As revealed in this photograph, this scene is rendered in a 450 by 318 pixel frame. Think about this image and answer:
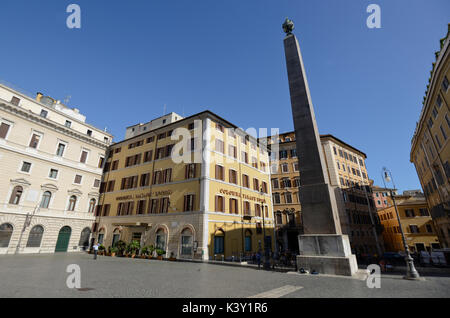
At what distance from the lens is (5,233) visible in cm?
2114

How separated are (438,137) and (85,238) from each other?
40.5m

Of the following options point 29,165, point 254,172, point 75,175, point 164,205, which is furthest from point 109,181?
point 254,172

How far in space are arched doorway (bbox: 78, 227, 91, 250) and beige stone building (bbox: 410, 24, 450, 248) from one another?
39018mm

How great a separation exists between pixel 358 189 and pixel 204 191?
30.2 metres

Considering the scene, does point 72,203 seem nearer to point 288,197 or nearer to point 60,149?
point 60,149

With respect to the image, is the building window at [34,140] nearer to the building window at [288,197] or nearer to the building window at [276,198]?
the building window at [276,198]

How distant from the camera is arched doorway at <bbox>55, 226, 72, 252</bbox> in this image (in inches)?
969

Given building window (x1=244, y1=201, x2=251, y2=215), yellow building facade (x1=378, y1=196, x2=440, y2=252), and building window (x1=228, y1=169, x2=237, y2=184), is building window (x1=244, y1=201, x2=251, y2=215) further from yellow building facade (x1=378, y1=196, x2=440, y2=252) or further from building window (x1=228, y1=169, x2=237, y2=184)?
yellow building facade (x1=378, y1=196, x2=440, y2=252)

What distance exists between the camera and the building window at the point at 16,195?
21703 millimetres

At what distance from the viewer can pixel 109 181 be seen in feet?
92.9

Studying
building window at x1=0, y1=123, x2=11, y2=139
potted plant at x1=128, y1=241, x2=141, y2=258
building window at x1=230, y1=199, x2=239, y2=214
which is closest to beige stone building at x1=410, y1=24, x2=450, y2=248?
building window at x1=230, y1=199, x2=239, y2=214

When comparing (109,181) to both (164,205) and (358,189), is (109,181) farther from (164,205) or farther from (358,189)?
(358,189)

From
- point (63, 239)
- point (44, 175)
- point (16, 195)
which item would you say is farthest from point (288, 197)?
point (16, 195)
